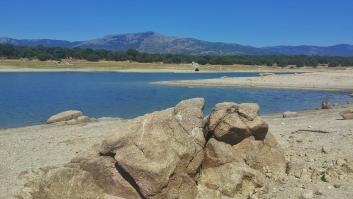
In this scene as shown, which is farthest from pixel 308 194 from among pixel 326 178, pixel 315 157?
pixel 315 157

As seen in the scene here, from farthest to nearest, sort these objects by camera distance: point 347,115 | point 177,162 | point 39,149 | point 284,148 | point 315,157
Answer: point 347,115 < point 39,149 < point 284,148 < point 315,157 < point 177,162

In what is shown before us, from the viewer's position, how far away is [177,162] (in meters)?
11.4

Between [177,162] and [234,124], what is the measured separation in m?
2.25

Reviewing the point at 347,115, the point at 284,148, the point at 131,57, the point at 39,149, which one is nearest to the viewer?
the point at 284,148

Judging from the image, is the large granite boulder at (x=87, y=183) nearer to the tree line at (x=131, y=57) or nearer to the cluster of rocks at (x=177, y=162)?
the cluster of rocks at (x=177, y=162)

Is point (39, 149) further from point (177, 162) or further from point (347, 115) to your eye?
point (347, 115)

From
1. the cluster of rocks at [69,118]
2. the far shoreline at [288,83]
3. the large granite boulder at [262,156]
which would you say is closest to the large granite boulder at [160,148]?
the large granite boulder at [262,156]

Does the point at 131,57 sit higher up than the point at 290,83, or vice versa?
the point at 290,83

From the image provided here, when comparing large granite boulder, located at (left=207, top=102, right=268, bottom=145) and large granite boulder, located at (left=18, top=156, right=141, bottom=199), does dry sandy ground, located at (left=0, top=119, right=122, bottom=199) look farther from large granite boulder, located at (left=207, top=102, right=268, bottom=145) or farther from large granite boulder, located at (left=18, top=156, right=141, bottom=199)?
large granite boulder, located at (left=207, top=102, right=268, bottom=145)

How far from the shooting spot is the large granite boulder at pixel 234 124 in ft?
42.6

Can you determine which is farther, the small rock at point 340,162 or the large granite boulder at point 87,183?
the small rock at point 340,162

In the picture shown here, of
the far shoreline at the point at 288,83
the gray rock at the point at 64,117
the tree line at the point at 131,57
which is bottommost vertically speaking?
the tree line at the point at 131,57

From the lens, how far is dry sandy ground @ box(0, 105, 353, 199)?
11922 mm

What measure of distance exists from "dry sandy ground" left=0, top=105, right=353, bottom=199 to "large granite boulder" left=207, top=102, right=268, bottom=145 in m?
1.45
